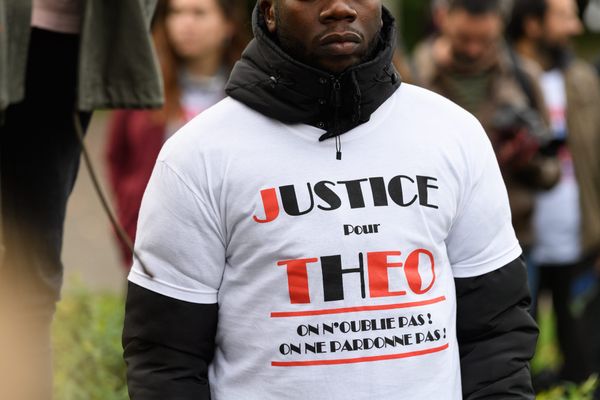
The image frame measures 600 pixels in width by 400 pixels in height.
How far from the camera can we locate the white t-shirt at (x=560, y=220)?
22.2 feet

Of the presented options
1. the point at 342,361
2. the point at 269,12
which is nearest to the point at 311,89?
the point at 269,12

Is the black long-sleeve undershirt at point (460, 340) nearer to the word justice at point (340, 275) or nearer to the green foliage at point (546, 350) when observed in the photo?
the word justice at point (340, 275)

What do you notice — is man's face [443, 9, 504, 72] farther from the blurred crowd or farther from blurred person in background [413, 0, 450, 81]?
blurred person in background [413, 0, 450, 81]

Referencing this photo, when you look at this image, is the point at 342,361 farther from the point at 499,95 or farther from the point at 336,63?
the point at 499,95

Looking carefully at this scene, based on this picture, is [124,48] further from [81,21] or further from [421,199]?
[421,199]

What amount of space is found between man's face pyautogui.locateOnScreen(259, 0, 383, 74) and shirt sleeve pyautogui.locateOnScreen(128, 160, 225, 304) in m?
0.40

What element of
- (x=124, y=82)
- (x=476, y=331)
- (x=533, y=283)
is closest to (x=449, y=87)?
(x=533, y=283)

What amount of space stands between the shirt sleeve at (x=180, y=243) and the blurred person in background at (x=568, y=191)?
152 inches

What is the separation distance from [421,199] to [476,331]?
0.38 meters

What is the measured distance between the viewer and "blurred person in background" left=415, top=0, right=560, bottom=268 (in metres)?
5.89

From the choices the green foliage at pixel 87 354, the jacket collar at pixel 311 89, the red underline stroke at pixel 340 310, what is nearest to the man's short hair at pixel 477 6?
the green foliage at pixel 87 354

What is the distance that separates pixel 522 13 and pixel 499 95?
1.41m

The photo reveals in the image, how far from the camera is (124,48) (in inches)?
145

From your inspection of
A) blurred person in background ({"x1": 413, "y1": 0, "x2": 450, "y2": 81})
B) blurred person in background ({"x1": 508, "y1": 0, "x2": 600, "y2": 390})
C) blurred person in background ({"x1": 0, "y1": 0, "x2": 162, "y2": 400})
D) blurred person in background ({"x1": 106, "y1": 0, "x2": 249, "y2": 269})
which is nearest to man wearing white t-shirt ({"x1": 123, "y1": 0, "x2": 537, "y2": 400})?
blurred person in background ({"x1": 0, "y1": 0, "x2": 162, "y2": 400})
